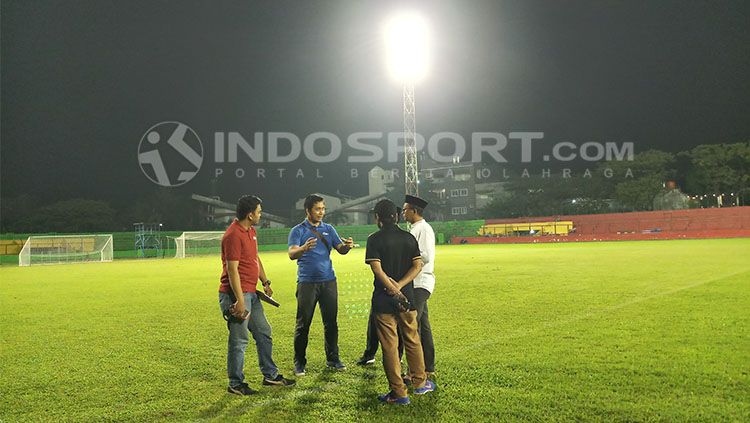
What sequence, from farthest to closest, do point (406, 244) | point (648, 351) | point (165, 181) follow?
point (165, 181)
point (648, 351)
point (406, 244)

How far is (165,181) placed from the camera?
65.4 meters

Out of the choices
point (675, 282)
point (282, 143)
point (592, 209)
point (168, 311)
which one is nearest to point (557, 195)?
point (592, 209)

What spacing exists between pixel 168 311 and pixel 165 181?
5831 cm

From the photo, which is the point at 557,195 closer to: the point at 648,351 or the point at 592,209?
the point at 592,209

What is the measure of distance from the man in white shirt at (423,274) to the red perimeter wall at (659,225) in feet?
157

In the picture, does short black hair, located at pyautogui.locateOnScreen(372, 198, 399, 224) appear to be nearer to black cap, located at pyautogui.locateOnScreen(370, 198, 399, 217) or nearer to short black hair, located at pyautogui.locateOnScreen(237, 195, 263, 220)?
black cap, located at pyautogui.locateOnScreen(370, 198, 399, 217)

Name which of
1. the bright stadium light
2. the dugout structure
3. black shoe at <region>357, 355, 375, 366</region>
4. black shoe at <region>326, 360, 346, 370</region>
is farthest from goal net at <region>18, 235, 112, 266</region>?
the dugout structure

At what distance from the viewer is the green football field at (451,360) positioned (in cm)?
473

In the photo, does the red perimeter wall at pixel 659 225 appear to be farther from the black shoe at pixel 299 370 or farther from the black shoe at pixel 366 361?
the black shoe at pixel 299 370

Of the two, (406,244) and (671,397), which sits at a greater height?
(406,244)

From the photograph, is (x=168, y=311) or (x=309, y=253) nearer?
(x=309, y=253)

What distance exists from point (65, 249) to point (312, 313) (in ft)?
110

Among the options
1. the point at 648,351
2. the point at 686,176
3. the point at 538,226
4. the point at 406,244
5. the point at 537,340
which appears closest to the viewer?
the point at 406,244

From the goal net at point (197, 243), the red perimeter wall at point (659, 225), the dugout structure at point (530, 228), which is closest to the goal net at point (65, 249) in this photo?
the goal net at point (197, 243)
